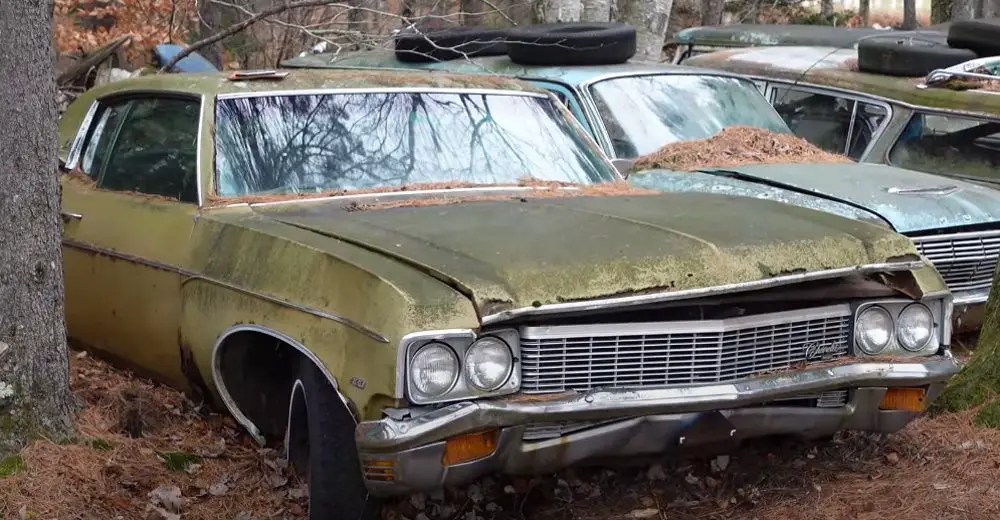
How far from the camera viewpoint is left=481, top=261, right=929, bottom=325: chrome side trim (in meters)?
3.39

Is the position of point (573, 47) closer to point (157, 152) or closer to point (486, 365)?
point (157, 152)

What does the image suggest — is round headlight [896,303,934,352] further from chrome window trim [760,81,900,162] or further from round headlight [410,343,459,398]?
chrome window trim [760,81,900,162]

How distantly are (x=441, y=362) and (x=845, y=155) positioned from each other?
17.4 ft

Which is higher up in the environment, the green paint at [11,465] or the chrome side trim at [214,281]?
the chrome side trim at [214,281]

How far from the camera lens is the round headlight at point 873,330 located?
4035 millimetres

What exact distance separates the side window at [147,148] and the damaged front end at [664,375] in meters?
1.69

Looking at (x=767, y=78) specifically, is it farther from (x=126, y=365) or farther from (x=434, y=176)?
(x=126, y=365)

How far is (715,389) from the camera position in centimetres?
367

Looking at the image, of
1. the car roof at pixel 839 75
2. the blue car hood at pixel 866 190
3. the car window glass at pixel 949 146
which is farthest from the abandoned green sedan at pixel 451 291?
the car roof at pixel 839 75

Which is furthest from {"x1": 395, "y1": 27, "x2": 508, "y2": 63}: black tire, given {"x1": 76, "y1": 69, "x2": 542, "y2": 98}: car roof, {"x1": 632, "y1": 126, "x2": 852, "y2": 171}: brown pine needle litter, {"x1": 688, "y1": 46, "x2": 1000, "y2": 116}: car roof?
{"x1": 76, "y1": 69, "x2": 542, "y2": 98}: car roof

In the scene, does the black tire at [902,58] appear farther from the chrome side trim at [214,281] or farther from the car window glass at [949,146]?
the chrome side trim at [214,281]

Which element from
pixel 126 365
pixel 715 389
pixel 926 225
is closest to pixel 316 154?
pixel 126 365

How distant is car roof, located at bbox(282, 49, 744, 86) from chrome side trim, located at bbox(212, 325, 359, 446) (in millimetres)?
3540

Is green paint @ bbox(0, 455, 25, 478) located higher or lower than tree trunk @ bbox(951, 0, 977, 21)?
lower
